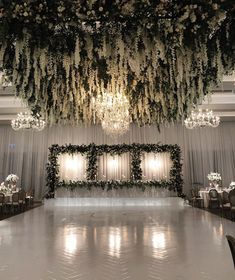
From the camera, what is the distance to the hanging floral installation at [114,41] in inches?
132

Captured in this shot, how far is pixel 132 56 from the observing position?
434 centimetres

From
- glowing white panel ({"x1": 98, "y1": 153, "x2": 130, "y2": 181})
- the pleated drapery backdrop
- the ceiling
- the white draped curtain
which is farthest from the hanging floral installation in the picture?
the pleated drapery backdrop

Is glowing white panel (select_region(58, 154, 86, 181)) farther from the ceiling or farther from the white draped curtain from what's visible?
the ceiling

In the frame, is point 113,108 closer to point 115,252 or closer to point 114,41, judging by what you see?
point 114,41

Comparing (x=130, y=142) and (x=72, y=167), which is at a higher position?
(x=130, y=142)

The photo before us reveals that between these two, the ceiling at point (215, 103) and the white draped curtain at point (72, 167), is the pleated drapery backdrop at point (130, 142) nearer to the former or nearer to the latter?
the ceiling at point (215, 103)

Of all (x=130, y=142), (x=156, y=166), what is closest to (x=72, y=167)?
(x=130, y=142)

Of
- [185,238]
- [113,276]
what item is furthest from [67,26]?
[185,238]

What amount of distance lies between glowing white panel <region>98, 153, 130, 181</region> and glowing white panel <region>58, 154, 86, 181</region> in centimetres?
94

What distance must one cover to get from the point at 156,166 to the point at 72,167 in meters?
4.18

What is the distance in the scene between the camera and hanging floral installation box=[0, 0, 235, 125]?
132 inches

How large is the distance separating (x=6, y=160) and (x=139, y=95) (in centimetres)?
1115

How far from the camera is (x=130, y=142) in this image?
1509 centimetres

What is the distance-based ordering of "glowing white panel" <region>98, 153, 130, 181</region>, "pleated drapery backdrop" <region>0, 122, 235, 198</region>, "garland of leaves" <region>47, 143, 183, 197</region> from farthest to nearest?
"pleated drapery backdrop" <region>0, 122, 235, 198</region>
"glowing white panel" <region>98, 153, 130, 181</region>
"garland of leaves" <region>47, 143, 183, 197</region>
